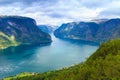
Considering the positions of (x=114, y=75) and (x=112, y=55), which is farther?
(x=112, y=55)

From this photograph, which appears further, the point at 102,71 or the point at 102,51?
the point at 102,51

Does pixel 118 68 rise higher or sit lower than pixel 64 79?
higher

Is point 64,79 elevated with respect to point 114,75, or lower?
lower

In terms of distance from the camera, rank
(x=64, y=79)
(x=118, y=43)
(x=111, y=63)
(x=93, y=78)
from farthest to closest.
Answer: (x=118, y=43) → (x=64, y=79) → (x=111, y=63) → (x=93, y=78)

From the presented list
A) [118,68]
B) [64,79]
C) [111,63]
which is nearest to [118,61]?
[111,63]

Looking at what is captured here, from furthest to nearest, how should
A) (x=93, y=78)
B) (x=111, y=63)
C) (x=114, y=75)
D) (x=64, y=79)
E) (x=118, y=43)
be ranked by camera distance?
(x=118, y=43), (x=64, y=79), (x=111, y=63), (x=93, y=78), (x=114, y=75)

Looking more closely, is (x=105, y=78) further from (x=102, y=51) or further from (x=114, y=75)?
(x=102, y=51)

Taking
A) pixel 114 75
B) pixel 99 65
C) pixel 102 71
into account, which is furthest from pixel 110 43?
pixel 114 75

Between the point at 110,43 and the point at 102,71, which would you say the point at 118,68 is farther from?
the point at 110,43

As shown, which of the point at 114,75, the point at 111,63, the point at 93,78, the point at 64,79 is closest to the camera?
the point at 114,75
